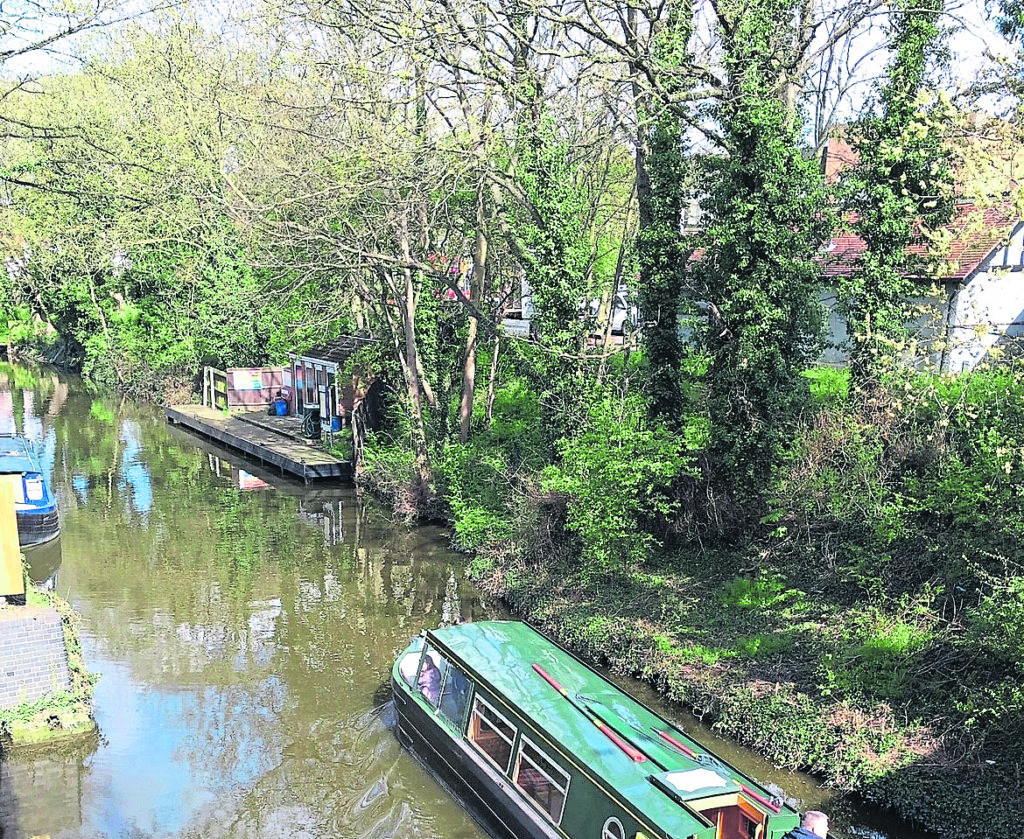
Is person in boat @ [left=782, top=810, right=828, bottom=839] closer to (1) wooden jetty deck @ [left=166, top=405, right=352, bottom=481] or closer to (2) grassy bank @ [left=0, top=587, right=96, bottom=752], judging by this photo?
(2) grassy bank @ [left=0, top=587, right=96, bottom=752]

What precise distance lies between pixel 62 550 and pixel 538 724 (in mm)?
13664

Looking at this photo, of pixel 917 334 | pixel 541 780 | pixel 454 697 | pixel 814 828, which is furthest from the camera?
pixel 917 334

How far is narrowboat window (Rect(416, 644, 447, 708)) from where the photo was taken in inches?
424

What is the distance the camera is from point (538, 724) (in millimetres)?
8945

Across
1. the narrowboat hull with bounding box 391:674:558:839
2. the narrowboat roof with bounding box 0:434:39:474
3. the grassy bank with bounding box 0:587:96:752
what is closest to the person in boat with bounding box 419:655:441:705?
the narrowboat hull with bounding box 391:674:558:839

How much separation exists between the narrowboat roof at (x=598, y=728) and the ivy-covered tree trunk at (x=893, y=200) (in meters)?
6.27

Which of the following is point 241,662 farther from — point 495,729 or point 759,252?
point 759,252

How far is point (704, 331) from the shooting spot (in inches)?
564

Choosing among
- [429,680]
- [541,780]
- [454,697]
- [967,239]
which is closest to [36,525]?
[429,680]

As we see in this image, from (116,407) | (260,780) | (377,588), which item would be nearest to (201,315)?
(116,407)

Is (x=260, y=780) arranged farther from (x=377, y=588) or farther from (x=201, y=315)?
(x=201, y=315)

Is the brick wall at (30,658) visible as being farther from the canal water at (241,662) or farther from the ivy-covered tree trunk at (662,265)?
the ivy-covered tree trunk at (662,265)

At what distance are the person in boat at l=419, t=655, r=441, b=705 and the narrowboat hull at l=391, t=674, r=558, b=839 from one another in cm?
18

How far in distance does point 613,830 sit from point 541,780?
1.26m
